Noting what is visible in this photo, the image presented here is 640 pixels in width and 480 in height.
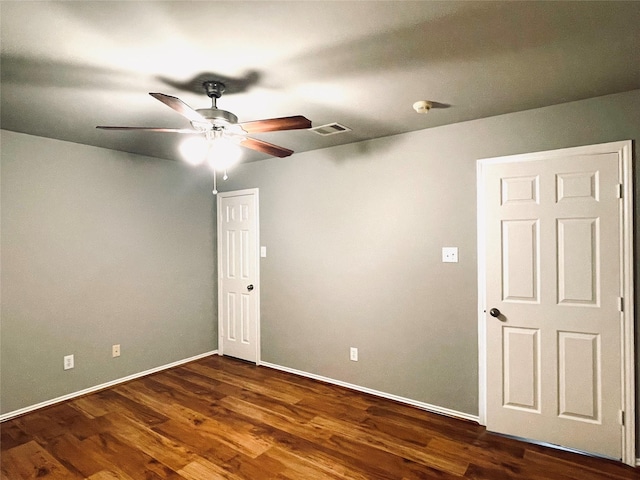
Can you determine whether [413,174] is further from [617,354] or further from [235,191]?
[235,191]

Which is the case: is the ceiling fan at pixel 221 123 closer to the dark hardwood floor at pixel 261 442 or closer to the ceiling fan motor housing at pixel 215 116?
the ceiling fan motor housing at pixel 215 116

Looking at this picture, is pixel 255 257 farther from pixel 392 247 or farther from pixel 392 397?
pixel 392 397

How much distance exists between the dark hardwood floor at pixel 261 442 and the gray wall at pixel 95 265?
1.47 ft

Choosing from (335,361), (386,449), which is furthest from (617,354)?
(335,361)

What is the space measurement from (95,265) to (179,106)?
2.54 metres

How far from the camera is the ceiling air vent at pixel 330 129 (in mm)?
2959

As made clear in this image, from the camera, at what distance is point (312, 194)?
3.81 m

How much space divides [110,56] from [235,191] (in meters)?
2.69

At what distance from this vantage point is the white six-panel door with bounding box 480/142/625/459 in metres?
2.38

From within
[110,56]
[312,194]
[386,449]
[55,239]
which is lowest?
[386,449]

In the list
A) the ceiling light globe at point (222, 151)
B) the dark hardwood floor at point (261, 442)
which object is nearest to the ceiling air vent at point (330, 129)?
the ceiling light globe at point (222, 151)

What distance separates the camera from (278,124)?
6.66 ft

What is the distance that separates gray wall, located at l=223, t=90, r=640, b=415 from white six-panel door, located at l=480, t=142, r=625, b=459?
6.1 inches

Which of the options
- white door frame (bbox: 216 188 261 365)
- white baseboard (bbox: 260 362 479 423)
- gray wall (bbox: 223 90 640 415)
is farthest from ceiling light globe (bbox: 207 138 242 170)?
white baseboard (bbox: 260 362 479 423)
